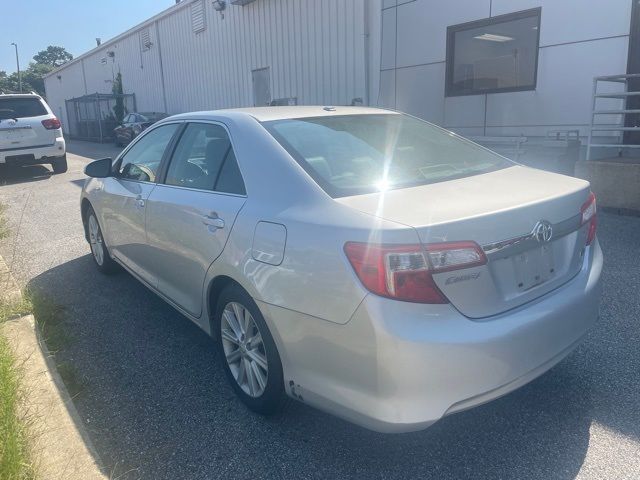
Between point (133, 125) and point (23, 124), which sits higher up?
point (23, 124)

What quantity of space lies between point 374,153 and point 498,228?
952 millimetres

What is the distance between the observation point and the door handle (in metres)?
2.90

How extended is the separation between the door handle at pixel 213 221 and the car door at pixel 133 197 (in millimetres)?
998

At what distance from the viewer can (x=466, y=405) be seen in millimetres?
2188

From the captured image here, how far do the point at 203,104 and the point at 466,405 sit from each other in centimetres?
1887

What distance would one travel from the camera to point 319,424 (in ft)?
9.27

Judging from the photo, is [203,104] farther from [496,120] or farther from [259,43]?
[496,120]

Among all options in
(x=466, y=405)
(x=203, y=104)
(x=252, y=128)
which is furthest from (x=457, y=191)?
(x=203, y=104)

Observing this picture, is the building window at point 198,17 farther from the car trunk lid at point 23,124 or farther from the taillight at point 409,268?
the taillight at point 409,268

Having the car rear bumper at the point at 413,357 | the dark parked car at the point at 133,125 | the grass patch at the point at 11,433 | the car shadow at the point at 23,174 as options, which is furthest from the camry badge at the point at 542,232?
the dark parked car at the point at 133,125

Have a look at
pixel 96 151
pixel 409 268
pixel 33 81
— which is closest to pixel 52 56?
pixel 33 81

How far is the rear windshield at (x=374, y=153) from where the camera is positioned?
8.74ft

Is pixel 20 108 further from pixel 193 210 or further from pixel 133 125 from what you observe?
pixel 193 210

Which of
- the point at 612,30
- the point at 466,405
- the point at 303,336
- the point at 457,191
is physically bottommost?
the point at 466,405
